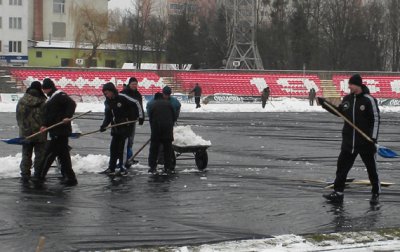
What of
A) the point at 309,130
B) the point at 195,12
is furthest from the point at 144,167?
the point at 195,12

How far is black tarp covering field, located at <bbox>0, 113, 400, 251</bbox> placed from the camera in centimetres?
805

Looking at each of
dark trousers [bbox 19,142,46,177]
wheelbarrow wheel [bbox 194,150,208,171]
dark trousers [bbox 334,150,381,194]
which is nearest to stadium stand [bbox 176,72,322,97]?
wheelbarrow wheel [bbox 194,150,208,171]

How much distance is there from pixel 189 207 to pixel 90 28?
242ft

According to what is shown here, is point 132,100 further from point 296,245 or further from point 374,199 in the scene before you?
point 296,245

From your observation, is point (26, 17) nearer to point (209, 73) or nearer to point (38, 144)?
point (209, 73)

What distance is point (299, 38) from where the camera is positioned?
253 feet

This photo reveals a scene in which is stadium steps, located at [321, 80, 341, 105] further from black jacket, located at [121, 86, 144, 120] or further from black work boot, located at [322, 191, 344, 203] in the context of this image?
black work boot, located at [322, 191, 344, 203]

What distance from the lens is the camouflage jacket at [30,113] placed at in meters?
12.0

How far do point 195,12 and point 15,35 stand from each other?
24548 millimetres

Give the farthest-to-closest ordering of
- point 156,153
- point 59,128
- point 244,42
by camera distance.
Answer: point 244,42 < point 156,153 < point 59,128

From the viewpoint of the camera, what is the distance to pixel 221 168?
1440cm

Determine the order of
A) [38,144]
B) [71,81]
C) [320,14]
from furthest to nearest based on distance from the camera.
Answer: [320,14] → [71,81] → [38,144]

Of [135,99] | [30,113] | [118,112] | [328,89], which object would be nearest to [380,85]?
[328,89]

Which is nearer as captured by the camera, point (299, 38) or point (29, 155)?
point (29, 155)
